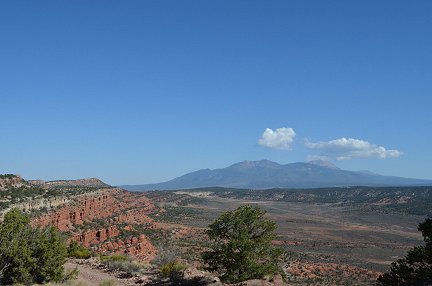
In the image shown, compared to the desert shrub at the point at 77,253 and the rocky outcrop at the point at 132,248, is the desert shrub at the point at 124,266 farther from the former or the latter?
the rocky outcrop at the point at 132,248

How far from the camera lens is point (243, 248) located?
834 inches

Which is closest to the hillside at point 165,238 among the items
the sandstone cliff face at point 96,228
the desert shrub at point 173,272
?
the sandstone cliff face at point 96,228

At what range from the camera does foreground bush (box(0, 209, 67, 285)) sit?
18625 millimetres

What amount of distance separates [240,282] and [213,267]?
1.64 m

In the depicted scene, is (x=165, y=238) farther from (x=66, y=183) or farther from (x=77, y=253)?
(x=66, y=183)

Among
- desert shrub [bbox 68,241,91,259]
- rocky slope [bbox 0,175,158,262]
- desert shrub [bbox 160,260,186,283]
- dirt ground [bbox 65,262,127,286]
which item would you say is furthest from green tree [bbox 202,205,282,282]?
rocky slope [bbox 0,175,158,262]

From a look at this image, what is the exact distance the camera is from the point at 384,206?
535 feet

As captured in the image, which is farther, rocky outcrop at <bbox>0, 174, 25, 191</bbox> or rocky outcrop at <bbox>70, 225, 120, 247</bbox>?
rocky outcrop at <bbox>0, 174, 25, 191</bbox>

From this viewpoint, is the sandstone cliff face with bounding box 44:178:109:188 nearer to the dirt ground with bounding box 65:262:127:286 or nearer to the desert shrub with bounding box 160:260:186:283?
the dirt ground with bounding box 65:262:127:286

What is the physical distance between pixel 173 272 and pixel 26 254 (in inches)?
342

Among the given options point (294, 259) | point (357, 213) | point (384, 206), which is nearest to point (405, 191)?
point (384, 206)

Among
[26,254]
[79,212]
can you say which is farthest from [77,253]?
[79,212]

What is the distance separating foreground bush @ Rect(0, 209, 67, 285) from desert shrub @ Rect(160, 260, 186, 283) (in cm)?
599

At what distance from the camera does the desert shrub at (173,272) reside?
78.0ft
